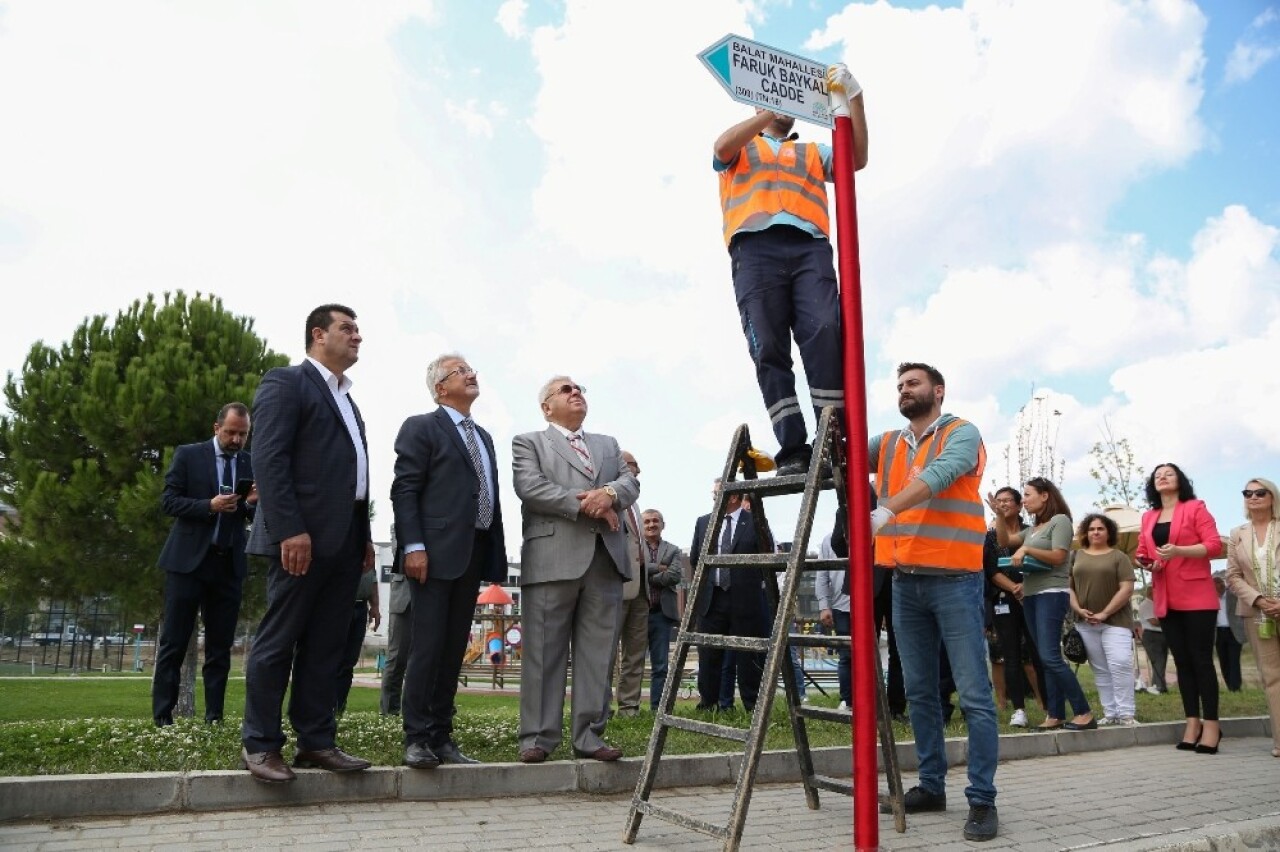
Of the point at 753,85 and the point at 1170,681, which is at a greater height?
the point at 753,85

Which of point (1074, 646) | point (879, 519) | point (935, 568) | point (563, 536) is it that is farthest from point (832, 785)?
point (1074, 646)

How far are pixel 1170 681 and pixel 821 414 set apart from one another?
1678cm

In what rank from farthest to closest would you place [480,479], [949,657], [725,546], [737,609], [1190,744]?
[725,546], [737,609], [1190,744], [480,479], [949,657]

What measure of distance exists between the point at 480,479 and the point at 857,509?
103 inches

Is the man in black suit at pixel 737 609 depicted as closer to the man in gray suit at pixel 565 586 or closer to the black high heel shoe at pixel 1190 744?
the man in gray suit at pixel 565 586

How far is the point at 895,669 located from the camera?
8328 mm

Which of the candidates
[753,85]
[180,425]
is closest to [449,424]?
[753,85]

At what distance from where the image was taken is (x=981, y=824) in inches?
177

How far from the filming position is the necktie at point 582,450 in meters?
5.90

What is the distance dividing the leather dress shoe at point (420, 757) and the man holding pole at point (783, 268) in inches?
94.4

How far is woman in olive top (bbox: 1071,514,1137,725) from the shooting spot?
8484 mm

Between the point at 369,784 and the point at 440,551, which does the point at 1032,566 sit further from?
the point at 369,784

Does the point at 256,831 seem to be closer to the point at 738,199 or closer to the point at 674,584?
the point at 738,199

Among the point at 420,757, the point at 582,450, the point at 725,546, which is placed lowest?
the point at 420,757
